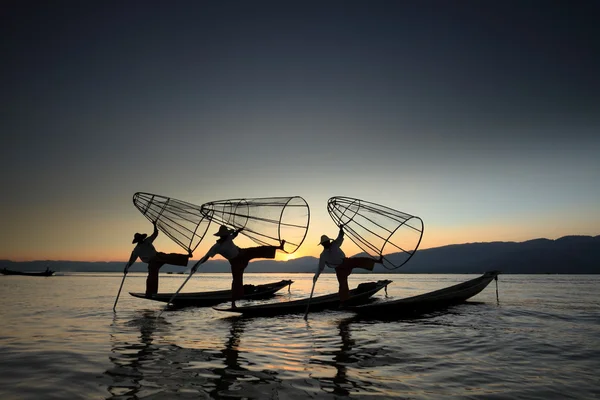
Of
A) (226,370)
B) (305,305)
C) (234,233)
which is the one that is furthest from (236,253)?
(226,370)

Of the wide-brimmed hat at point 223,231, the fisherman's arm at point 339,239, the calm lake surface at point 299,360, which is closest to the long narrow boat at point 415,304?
the calm lake surface at point 299,360

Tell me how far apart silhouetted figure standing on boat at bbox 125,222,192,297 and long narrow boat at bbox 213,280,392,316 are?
5.38 m

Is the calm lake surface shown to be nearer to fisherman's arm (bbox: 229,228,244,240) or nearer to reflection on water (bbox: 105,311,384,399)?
reflection on water (bbox: 105,311,384,399)

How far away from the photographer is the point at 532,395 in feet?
19.3

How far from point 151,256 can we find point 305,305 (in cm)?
873

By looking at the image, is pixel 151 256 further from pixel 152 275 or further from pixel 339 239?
pixel 339 239

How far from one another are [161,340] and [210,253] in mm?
6050

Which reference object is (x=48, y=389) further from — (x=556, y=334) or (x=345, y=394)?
(x=556, y=334)

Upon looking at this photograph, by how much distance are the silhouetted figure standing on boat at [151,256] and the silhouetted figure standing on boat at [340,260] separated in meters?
8.35

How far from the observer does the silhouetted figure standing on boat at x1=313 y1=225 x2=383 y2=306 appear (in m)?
16.8

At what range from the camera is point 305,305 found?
17.8 meters

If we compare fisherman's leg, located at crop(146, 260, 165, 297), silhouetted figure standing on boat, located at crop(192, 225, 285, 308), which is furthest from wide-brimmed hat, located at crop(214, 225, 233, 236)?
fisherman's leg, located at crop(146, 260, 165, 297)

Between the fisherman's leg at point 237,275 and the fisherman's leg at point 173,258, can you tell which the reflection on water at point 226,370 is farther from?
the fisherman's leg at point 173,258

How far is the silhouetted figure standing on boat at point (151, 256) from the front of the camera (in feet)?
64.6
